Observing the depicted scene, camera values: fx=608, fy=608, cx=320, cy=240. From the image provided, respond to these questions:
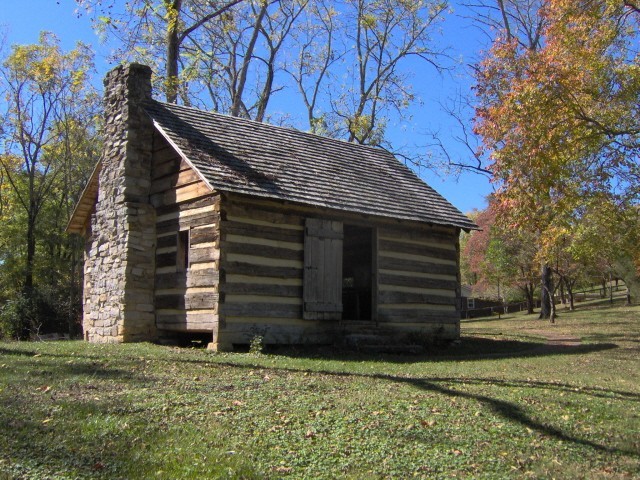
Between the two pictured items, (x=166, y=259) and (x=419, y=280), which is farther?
(x=419, y=280)

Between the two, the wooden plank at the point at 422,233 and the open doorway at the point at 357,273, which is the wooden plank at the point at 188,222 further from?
the open doorway at the point at 357,273

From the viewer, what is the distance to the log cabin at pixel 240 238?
1306 centimetres

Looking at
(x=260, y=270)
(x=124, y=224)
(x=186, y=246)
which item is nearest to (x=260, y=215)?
(x=260, y=270)

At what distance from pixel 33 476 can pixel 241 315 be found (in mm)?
8108

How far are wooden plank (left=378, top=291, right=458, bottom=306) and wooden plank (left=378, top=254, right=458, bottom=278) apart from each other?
2.08 ft

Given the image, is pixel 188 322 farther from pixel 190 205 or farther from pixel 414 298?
pixel 414 298

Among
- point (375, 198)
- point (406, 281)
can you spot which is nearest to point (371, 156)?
point (375, 198)

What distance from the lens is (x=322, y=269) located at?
46.8ft

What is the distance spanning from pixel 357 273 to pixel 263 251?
6.33 meters

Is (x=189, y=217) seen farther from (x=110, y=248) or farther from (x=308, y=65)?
(x=308, y=65)

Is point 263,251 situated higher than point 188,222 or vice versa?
point 188,222

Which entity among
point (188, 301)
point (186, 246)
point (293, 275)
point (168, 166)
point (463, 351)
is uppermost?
point (168, 166)

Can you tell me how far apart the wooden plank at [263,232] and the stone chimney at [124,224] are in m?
2.97

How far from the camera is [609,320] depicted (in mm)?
29312
